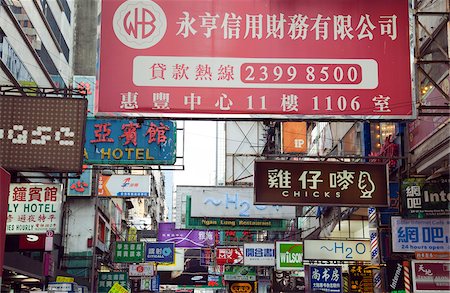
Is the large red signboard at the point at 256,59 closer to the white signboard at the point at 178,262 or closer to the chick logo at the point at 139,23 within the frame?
the chick logo at the point at 139,23

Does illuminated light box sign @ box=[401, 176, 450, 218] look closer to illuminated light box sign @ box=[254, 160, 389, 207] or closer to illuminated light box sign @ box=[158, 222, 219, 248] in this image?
illuminated light box sign @ box=[254, 160, 389, 207]

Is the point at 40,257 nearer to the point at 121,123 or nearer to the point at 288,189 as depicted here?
the point at 121,123

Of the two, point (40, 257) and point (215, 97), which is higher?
point (215, 97)

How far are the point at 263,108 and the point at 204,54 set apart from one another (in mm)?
1020

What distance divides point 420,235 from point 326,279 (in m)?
6.98

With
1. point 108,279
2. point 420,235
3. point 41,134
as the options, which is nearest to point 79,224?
point 108,279

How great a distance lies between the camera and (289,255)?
22844mm

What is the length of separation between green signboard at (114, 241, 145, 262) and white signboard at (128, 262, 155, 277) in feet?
5.21

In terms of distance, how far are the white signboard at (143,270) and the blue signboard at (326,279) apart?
1528 cm

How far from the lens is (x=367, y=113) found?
8.23 metres

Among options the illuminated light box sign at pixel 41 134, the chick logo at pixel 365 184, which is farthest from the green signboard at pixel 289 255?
the illuminated light box sign at pixel 41 134

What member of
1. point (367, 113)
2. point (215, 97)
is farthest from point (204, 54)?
point (367, 113)

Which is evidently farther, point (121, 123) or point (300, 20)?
point (121, 123)

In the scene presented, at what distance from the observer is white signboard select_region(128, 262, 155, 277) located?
34531 mm
